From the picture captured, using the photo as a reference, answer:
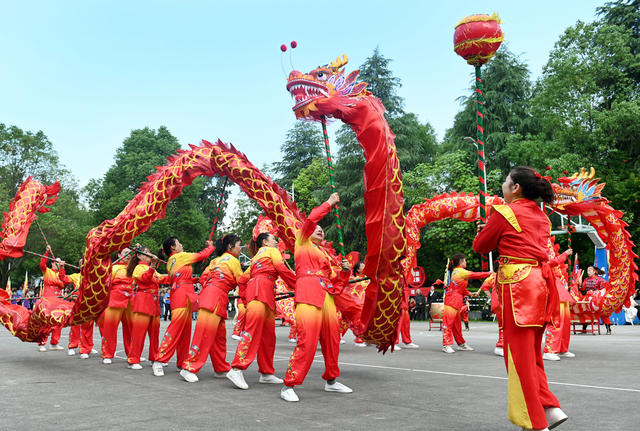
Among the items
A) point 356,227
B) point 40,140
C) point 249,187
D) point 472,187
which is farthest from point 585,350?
point 40,140

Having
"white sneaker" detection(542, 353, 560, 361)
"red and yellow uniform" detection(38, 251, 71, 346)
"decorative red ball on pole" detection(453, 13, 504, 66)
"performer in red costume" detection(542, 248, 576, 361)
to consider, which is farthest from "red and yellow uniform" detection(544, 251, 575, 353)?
"red and yellow uniform" detection(38, 251, 71, 346)

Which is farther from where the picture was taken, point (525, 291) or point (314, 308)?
point (314, 308)

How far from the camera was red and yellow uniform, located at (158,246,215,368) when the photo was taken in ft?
25.1

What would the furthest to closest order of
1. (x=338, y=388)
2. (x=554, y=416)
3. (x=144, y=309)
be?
(x=144, y=309), (x=338, y=388), (x=554, y=416)

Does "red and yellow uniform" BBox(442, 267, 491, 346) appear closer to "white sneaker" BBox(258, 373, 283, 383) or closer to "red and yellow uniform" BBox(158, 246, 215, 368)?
"white sneaker" BBox(258, 373, 283, 383)

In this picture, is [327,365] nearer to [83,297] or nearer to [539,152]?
[83,297]

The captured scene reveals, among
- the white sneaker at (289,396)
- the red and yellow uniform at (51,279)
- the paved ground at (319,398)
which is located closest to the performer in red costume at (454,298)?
the paved ground at (319,398)

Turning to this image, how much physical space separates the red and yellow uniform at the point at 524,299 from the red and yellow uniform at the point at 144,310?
5.56 metres

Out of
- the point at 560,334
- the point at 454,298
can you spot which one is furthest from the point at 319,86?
the point at 560,334

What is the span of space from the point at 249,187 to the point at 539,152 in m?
23.4

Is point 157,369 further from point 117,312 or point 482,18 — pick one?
point 482,18

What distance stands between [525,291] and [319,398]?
2.56m

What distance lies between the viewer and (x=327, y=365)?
621cm

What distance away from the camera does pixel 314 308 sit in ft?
20.0
